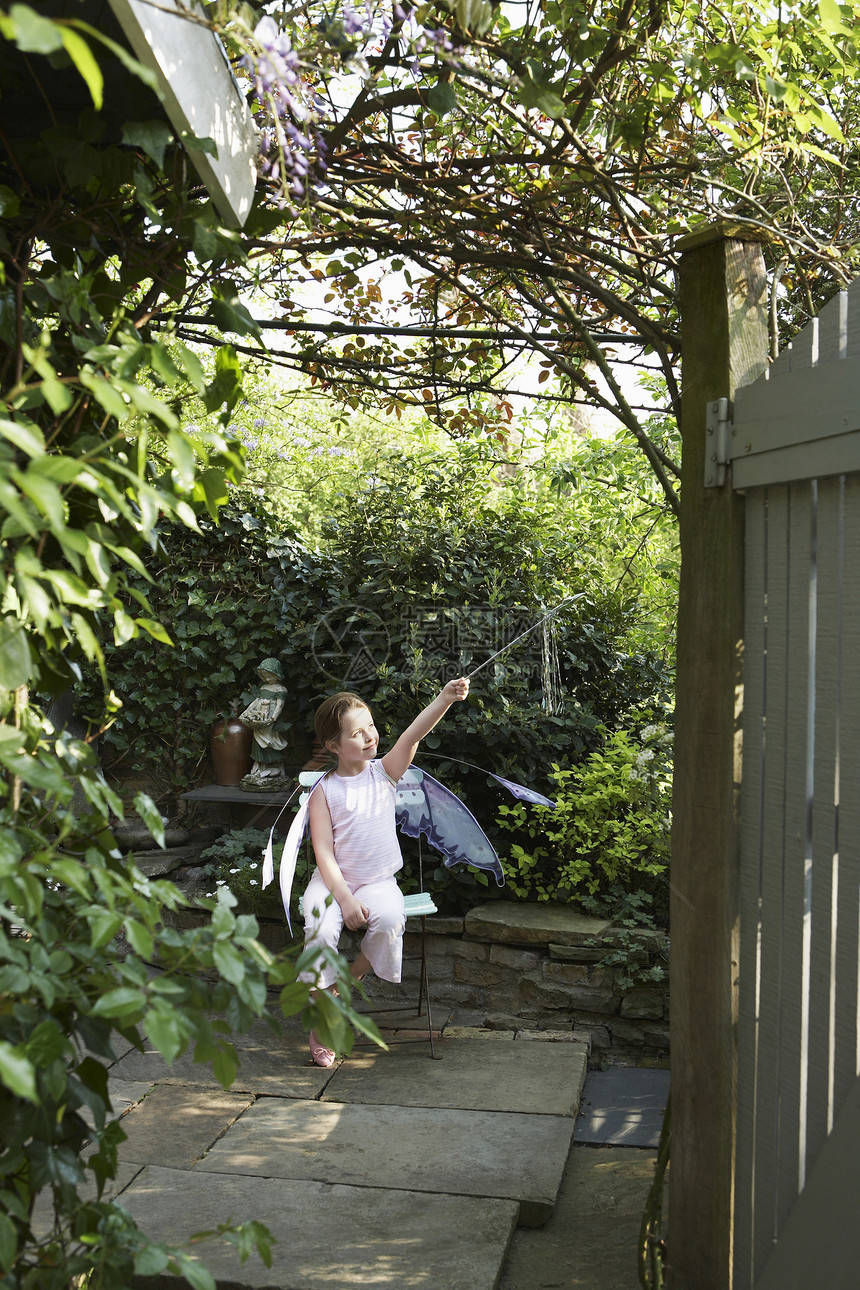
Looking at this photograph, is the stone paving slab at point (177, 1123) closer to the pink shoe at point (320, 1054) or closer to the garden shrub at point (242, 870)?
the pink shoe at point (320, 1054)

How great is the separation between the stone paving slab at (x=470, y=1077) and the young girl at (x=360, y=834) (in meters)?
0.22

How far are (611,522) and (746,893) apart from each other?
3.64 m

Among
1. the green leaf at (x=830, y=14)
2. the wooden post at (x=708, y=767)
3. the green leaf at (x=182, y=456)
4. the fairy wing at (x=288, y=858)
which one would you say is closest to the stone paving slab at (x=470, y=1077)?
the fairy wing at (x=288, y=858)

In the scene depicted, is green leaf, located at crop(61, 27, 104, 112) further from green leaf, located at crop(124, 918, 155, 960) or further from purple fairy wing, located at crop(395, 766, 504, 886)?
purple fairy wing, located at crop(395, 766, 504, 886)

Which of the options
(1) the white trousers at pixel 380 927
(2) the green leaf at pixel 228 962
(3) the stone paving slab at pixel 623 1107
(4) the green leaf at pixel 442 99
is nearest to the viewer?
(2) the green leaf at pixel 228 962

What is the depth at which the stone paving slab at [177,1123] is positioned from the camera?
2.99 m

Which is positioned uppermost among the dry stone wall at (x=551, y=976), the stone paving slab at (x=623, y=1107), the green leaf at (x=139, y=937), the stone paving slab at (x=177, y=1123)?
the green leaf at (x=139, y=937)

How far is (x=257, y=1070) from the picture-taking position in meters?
3.65

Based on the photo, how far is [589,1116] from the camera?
3395 mm

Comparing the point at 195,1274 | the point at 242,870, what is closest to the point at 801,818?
the point at 195,1274

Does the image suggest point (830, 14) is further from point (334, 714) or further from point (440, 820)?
point (440, 820)

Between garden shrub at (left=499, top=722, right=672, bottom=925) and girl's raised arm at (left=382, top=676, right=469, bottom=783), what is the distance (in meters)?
0.81

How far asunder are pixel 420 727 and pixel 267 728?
6.50 ft

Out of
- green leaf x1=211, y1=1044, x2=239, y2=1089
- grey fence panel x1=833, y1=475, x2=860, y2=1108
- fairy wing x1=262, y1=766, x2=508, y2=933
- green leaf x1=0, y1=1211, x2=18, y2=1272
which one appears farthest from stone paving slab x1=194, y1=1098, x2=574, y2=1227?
green leaf x1=0, y1=1211, x2=18, y2=1272
